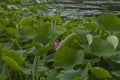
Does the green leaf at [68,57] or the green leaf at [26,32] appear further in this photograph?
the green leaf at [26,32]

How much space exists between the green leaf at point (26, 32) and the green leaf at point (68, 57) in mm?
359

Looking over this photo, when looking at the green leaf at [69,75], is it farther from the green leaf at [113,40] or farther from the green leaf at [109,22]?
the green leaf at [109,22]

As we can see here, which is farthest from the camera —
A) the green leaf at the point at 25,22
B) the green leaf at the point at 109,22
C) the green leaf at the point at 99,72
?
the green leaf at the point at 25,22

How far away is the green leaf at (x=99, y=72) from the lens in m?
1.28

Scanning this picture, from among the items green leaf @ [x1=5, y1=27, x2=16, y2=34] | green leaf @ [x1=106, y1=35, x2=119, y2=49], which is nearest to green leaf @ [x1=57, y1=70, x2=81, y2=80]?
green leaf @ [x1=106, y1=35, x2=119, y2=49]

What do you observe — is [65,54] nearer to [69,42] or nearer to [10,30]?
[69,42]

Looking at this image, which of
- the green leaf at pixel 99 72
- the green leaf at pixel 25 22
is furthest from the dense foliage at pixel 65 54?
the green leaf at pixel 25 22

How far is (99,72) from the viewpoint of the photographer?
129 cm

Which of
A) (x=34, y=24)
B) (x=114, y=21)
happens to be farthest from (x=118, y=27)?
(x=34, y=24)

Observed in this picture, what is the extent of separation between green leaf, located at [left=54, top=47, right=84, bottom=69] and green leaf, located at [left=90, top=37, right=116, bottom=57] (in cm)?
7

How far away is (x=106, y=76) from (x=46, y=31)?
1.51 ft

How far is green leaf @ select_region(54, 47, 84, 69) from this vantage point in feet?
4.46

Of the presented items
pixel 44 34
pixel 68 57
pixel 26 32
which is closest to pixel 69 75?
pixel 68 57

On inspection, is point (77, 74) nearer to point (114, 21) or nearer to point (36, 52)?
point (36, 52)
